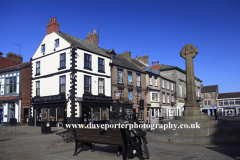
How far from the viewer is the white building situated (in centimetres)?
2289

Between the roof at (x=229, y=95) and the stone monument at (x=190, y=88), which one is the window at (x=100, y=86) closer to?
the stone monument at (x=190, y=88)

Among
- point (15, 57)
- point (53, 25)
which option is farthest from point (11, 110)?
point (53, 25)

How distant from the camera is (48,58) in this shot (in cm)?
2622

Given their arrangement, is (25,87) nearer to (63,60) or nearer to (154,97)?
(63,60)

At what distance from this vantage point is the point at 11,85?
91.2 ft

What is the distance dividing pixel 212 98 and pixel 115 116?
69608 millimetres

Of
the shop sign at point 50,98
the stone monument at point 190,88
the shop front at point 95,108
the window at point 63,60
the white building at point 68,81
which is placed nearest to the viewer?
the stone monument at point 190,88

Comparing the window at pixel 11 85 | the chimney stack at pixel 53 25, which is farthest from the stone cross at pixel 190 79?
the window at pixel 11 85

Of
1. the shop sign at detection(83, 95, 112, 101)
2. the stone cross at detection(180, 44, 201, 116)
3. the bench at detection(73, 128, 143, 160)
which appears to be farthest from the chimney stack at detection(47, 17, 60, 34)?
the bench at detection(73, 128, 143, 160)

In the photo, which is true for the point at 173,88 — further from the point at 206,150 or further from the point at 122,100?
the point at 206,150

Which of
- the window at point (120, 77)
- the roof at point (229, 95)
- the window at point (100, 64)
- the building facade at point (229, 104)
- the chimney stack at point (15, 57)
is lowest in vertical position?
the building facade at point (229, 104)

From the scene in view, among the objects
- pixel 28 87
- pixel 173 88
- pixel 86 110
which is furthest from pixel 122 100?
pixel 173 88

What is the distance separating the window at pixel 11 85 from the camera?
27484 mm

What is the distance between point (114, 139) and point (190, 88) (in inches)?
334
